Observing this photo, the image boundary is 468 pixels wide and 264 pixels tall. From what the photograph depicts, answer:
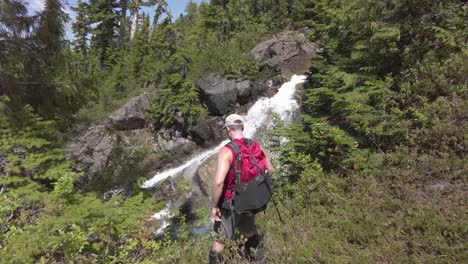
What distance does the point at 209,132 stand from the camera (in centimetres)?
1762

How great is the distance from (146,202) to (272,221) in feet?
7.50

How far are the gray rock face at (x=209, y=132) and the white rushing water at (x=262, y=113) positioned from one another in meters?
0.73

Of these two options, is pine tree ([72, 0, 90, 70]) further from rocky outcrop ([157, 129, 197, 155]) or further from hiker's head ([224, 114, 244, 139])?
hiker's head ([224, 114, 244, 139])

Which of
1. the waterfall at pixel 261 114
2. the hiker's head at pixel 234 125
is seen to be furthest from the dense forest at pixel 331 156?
the waterfall at pixel 261 114

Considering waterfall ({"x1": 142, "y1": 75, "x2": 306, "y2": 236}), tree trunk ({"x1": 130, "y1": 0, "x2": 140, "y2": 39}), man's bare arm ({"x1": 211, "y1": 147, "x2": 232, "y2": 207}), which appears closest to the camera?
man's bare arm ({"x1": 211, "y1": 147, "x2": 232, "y2": 207})

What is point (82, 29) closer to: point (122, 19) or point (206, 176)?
point (122, 19)

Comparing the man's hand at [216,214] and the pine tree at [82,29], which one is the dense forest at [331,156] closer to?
the man's hand at [216,214]

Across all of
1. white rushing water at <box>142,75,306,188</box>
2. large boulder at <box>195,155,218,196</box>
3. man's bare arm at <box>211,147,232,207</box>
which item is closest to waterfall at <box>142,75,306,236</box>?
white rushing water at <box>142,75,306,188</box>

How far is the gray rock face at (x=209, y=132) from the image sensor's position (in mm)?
17422

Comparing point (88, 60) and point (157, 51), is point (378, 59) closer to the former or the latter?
point (157, 51)

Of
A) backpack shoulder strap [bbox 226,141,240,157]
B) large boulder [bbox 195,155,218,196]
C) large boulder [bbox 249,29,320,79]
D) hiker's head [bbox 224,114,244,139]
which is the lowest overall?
large boulder [bbox 195,155,218,196]

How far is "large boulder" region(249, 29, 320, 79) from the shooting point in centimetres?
1880

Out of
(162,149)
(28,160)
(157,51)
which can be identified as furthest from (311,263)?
(157,51)

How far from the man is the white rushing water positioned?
36.6 ft
